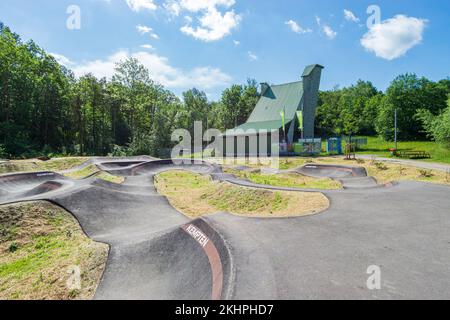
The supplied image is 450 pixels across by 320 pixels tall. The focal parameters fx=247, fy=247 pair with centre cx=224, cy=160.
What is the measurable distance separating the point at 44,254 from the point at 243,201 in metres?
7.68

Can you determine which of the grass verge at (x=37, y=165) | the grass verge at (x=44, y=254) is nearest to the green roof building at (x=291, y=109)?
the grass verge at (x=37, y=165)

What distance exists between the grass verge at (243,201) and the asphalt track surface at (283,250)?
76 cm

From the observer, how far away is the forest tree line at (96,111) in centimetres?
3553

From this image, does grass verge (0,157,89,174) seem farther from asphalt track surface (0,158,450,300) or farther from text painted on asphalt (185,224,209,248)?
text painted on asphalt (185,224,209,248)

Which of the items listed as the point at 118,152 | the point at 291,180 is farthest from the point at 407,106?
the point at 118,152

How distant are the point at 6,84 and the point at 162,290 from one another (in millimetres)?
43936

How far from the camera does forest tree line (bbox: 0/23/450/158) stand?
35.5 metres

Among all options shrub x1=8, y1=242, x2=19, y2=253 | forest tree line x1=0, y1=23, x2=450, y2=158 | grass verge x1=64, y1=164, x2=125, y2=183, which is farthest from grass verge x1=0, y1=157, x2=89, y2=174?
shrub x1=8, y1=242, x2=19, y2=253

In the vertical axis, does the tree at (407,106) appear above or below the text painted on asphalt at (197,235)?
above

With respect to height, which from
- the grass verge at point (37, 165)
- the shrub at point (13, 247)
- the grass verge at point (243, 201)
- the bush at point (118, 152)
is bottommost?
the shrub at point (13, 247)

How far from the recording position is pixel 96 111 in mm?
46125

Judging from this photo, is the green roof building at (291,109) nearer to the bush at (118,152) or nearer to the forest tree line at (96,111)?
the forest tree line at (96,111)

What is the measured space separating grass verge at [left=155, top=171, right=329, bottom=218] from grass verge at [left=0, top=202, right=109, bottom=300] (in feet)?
14.7
